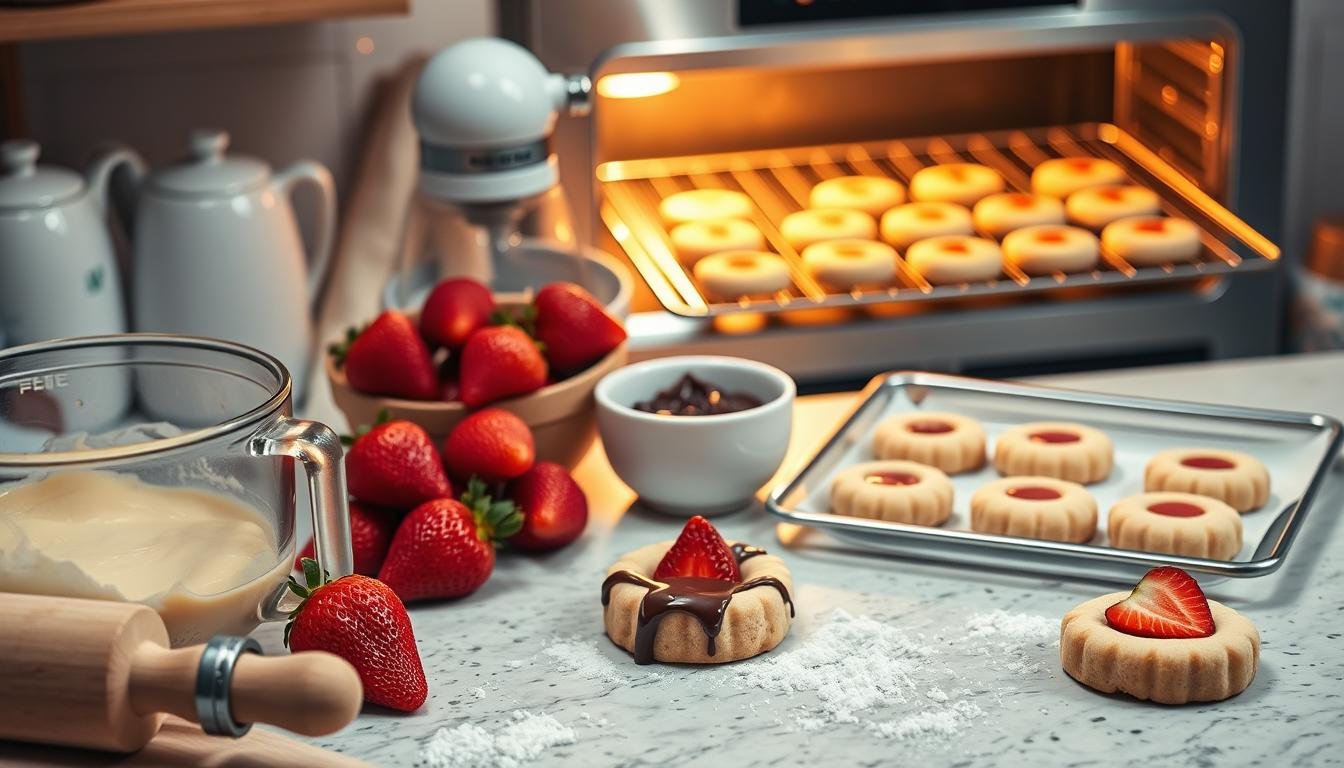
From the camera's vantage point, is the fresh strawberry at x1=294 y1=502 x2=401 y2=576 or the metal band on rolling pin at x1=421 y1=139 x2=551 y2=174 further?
the metal band on rolling pin at x1=421 y1=139 x2=551 y2=174

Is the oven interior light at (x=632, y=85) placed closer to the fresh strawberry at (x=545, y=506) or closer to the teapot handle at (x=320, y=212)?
the teapot handle at (x=320, y=212)

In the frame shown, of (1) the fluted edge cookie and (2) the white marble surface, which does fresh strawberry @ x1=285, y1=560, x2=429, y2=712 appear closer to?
(2) the white marble surface

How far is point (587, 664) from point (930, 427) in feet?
1.29

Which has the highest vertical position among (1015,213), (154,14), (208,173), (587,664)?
(154,14)

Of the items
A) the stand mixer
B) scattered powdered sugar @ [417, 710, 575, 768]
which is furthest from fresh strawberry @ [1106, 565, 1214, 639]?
the stand mixer

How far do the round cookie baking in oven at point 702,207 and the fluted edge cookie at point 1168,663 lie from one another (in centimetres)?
93

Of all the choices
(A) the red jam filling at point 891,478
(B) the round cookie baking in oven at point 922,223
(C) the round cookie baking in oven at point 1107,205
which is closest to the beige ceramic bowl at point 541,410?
(A) the red jam filling at point 891,478

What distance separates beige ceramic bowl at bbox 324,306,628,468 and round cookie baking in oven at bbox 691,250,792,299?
454 mm

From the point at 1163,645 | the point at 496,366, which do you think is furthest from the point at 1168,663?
the point at 496,366

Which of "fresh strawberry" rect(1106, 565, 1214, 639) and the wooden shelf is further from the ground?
the wooden shelf

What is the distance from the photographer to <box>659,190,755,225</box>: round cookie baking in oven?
175cm

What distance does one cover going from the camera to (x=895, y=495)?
109cm

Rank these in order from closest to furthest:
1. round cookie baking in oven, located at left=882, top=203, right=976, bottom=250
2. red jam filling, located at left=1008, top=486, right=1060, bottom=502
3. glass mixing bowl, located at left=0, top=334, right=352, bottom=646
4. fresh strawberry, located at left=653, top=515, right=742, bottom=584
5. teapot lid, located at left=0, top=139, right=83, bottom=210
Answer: glass mixing bowl, located at left=0, top=334, right=352, bottom=646 → fresh strawberry, located at left=653, top=515, right=742, bottom=584 → red jam filling, located at left=1008, top=486, right=1060, bottom=502 → teapot lid, located at left=0, top=139, right=83, bottom=210 → round cookie baking in oven, located at left=882, top=203, right=976, bottom=250

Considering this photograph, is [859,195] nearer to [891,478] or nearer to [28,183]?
[891,478]
